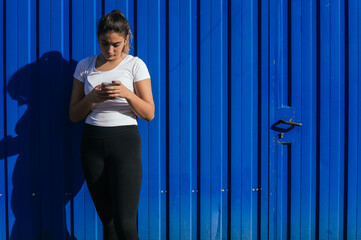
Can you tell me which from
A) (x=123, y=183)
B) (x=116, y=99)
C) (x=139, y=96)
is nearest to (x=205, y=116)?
(x=139, y=96)

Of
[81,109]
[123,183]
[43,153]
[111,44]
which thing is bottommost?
[123,183]

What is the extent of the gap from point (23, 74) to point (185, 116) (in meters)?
1.44

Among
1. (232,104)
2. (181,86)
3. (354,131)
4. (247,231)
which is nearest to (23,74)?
(181,86)

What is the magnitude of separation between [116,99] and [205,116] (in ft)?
2.82

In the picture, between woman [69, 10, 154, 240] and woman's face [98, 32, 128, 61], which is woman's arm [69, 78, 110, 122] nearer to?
woman [69, 10, 154, 240]

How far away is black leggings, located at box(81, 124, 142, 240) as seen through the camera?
195cm

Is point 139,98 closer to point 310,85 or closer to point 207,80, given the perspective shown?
point 207,80

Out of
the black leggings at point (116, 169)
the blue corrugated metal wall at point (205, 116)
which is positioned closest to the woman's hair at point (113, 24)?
the blue corrugated metal wall at point (205, 116)

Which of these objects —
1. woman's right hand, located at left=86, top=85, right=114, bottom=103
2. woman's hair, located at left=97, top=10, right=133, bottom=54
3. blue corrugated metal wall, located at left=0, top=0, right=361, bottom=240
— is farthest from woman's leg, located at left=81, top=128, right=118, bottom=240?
woman's hair, located at left=97, top=10, right=133, bottom=54

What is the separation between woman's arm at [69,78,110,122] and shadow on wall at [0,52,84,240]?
0.40 m

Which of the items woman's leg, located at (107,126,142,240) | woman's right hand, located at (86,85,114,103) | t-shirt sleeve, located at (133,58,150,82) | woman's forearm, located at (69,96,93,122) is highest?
t-shirt sleeve, located at (133,58,150,82)

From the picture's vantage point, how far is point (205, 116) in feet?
8.32

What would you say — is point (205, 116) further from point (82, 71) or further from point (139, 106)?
point (82, 71)

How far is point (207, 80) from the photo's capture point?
253 centimetres
